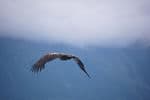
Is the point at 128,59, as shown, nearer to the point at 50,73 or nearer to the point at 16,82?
the point at 50,73

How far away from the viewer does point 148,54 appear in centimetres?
228

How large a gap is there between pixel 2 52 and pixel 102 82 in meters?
0.83

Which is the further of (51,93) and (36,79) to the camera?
(51,93)

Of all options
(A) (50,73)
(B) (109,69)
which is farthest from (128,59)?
(A) (50,73)

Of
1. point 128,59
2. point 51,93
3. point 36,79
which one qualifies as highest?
point 128,59

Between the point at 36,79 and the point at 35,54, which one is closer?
the point at 35,54

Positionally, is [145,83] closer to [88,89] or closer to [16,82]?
[88,89]

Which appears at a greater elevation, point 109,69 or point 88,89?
point 109,69

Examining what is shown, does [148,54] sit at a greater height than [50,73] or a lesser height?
Result: greater

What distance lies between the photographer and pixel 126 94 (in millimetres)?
2617

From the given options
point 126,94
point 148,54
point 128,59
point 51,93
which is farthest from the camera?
point 51,93

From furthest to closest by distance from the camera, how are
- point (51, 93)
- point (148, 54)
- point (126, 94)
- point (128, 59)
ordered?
point (51, 93) < point (126, 94) < point (128, 59) < point (148, 54)

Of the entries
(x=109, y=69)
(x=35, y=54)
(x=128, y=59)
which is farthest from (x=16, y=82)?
(x=128, y=59)

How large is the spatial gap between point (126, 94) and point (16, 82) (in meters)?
0.90
